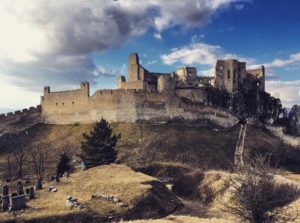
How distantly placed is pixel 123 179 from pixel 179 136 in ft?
89.3

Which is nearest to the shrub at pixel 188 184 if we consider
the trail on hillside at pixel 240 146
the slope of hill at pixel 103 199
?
the slope of hill at pixel 103 199

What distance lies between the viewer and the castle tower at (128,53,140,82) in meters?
81.1

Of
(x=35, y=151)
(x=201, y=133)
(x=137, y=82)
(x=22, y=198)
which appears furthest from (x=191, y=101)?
(x=22, y=198)

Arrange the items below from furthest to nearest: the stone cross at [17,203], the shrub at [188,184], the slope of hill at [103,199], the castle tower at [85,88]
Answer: the castle tower at [85,88], the shrub at [188,184], the stone cross at [17,203], the slope of hill at [103,199]

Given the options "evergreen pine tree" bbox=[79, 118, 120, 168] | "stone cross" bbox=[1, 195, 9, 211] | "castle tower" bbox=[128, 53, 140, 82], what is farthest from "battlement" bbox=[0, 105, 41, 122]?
"stone cross" bbox=[1, 195, 9, 211]

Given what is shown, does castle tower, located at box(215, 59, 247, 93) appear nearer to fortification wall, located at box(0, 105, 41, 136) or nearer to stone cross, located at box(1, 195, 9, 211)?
fortification wall, located at box(0, 105, 41, 136)

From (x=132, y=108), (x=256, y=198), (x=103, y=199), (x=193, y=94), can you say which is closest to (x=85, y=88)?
(x=132, y=108)

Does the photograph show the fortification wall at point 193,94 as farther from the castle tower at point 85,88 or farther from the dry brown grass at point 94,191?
the dry brown grass at point 94,191

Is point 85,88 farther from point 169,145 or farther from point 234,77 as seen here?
point 234,77

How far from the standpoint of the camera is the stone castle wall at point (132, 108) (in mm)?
70250

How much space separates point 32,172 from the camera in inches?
2315

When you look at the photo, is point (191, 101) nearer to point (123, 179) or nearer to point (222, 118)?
point (222, 118)

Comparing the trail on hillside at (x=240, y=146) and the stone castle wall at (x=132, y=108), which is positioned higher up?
the stone castle wall at (x=132, y=108)

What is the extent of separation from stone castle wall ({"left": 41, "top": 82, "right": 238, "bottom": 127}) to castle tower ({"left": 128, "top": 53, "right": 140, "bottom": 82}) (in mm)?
8799
